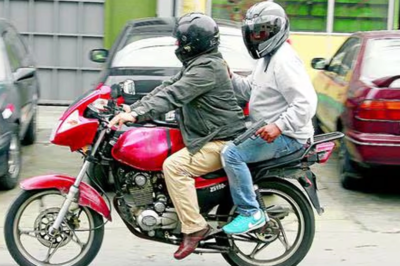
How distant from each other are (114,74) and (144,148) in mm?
2946

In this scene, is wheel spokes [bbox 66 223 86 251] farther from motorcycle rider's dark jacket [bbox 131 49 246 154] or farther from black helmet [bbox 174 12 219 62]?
black helmet [bbox 174 12 219 62]

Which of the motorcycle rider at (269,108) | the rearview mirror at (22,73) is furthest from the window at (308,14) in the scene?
the motorcycle rider at (269,108)

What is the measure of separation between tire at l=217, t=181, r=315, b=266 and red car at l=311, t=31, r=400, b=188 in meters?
2.38

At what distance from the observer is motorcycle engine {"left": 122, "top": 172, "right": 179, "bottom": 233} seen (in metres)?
5.65

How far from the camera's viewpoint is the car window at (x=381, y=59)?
8.74 meters

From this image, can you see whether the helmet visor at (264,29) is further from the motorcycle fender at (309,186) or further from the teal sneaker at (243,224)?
the teal sneaker at (243,224)

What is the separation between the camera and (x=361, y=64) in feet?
29.4

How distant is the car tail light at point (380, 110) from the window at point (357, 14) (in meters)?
6.21

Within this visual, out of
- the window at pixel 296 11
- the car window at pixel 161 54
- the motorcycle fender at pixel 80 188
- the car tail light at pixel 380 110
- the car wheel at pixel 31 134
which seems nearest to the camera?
the motorcycle fender at pixel 80 188

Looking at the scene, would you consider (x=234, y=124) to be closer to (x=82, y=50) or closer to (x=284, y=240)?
(x=284, y=240)

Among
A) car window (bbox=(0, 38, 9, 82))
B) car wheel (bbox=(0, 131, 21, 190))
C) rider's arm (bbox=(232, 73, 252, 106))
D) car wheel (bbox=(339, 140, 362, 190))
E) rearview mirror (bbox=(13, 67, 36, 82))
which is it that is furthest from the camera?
rearview mirror (bbox=(13, 67, 36, 82))

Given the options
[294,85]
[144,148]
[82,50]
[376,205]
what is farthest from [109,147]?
[82,50]

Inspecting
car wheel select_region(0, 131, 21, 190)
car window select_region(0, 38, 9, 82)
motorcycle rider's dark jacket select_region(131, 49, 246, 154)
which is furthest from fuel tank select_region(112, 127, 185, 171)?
car window select_region(0, 38, 9, 82)

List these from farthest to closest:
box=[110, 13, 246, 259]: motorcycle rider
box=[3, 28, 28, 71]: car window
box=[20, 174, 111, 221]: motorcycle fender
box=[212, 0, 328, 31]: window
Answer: box=[212, 0, 328, 31]: window, box=[3, 28, 28, 71]: car window, box=[20, 174, 111, 221]: motorcycle fender, box=[110, 13, 246, 259]: motorcycle rider
